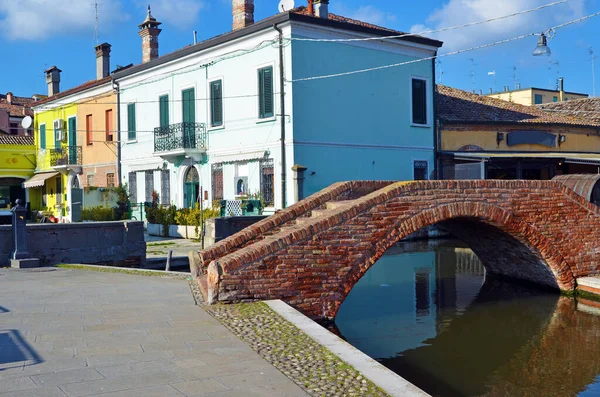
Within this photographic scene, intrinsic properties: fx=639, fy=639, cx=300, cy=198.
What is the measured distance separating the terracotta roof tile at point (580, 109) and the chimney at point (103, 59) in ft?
71.4

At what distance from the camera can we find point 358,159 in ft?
68.2

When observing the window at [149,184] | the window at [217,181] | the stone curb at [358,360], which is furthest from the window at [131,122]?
the stone curb at [358,360]

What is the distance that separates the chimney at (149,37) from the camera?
86.2 feet

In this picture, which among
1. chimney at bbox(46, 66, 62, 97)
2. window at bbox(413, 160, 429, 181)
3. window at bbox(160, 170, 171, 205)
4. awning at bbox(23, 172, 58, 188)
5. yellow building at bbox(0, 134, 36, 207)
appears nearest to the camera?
window at bbox(413, 160, 429, 181)

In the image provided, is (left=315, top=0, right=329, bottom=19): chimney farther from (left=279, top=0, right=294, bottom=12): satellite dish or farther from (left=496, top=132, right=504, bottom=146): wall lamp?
(left=496, top=132, right=504, bottom=146): wall lamp

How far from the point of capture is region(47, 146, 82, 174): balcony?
30.0 metres

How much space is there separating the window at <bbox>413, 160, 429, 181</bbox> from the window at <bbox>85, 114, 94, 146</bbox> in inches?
589

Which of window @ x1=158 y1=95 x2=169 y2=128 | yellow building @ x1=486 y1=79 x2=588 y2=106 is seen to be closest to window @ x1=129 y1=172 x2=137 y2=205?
window @ x1=158 y1=95 x2=169 y2=128

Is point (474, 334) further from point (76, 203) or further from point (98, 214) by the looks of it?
point (76, 203)

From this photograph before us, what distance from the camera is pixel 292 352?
6.25m

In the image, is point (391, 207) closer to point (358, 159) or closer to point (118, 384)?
point (118, 384)

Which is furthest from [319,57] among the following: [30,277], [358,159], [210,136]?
[30,277]

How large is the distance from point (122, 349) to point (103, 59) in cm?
2664

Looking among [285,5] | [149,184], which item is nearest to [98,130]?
[149,184]
